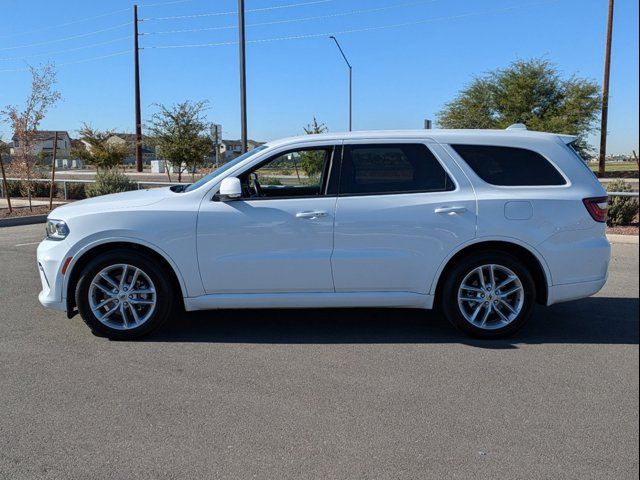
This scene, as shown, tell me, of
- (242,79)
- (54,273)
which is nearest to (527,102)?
(242,79)

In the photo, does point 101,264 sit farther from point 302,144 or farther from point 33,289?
point 33,289

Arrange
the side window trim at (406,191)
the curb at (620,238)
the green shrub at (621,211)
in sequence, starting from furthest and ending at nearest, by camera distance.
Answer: the green shrub at (621,211) < the curb at (620,238) < the side window trim at (406,191)

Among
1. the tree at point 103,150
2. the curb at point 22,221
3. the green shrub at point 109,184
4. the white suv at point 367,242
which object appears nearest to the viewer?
the white suv at point 367,242

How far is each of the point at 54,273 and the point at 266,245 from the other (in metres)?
1.85

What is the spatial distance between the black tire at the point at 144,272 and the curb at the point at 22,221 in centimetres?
1115

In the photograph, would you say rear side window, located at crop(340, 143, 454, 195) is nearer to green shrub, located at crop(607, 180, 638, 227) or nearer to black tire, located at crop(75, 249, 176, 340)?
black tire, located at crop(75, 249, 176, 340)

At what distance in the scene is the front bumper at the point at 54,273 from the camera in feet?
17.0

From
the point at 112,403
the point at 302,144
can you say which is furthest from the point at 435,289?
the point at 112,403

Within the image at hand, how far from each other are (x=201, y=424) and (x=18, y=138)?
16.3 m

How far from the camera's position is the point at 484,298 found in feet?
17.2

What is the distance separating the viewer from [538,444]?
3.40m

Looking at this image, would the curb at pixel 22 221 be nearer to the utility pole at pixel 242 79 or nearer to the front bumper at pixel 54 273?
the utility pole at pixel 242 79

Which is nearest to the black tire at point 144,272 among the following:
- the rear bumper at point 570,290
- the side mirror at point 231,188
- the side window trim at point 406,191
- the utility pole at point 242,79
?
the side mirror at point 231,188

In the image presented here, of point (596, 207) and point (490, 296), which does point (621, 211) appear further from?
point (490, 296)
